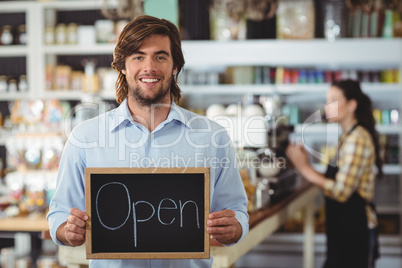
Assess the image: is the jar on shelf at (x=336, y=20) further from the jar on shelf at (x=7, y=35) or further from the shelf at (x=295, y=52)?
the jar on shelf at (x=7, y=35)

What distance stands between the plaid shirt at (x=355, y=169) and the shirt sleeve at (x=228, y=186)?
1.52 m

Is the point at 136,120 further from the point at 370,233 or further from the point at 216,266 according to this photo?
the point at 370,233

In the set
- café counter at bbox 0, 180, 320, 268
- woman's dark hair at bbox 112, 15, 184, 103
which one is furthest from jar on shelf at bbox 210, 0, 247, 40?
woman's dark hair at bbox 112, 15, 184, 103

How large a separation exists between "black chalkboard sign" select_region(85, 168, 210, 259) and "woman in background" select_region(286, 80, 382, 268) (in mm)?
1770

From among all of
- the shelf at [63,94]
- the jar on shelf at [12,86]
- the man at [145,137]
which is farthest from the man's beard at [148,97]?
the jar on shelf at [12,86]

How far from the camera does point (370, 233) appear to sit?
327 centimetres

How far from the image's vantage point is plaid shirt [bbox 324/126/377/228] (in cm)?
315

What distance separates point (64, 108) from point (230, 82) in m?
1.68

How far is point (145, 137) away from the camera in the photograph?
1.71 metres

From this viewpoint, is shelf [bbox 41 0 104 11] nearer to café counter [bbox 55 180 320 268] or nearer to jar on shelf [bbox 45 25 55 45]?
jar on shelf [bbox 45 25 55 45]

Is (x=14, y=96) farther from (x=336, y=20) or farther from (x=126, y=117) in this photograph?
(x=126, y=117)

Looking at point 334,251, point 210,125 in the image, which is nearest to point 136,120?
point 210,125

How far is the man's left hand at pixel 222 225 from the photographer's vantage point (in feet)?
5.16

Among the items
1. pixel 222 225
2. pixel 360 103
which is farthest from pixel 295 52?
pixel 222 225
